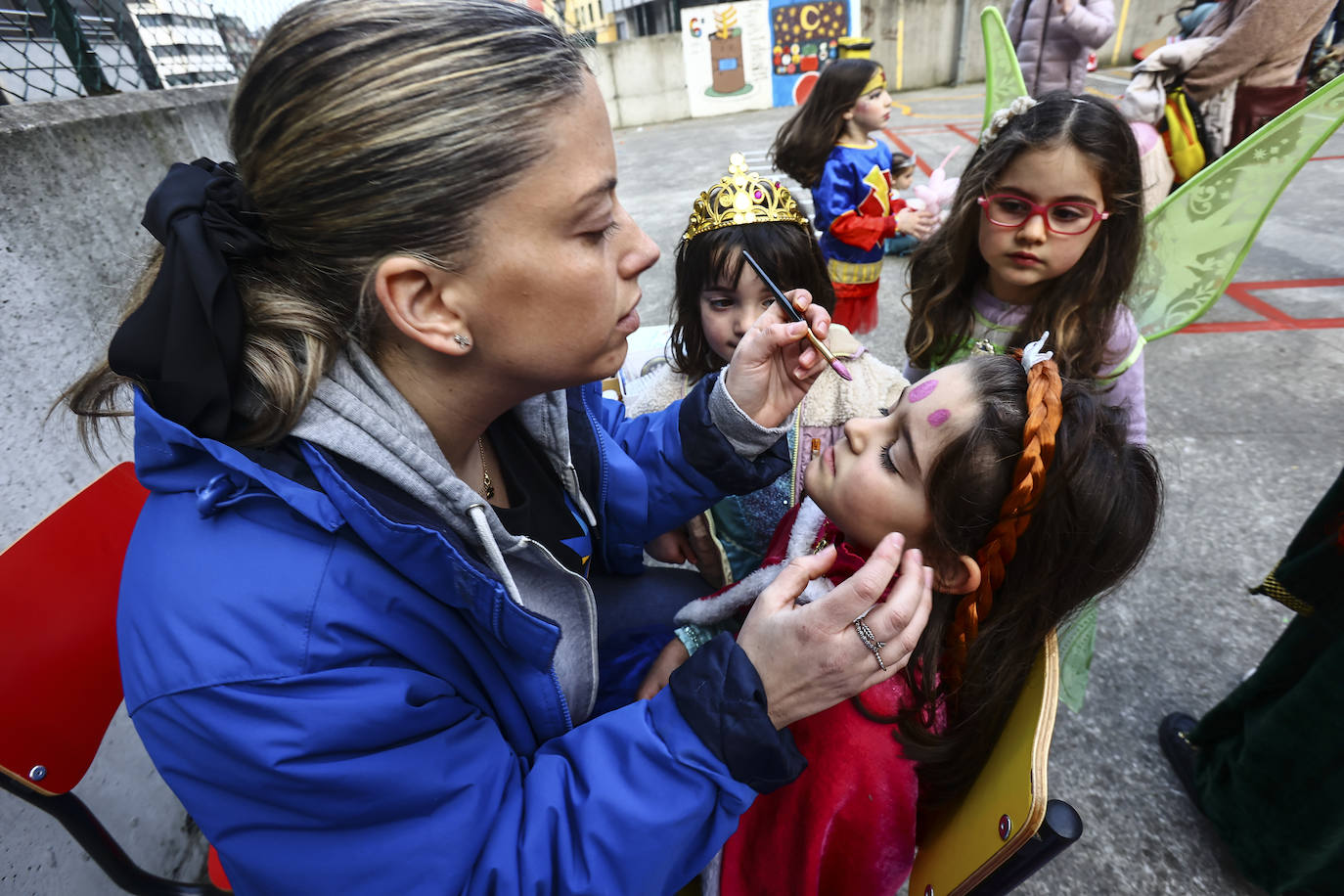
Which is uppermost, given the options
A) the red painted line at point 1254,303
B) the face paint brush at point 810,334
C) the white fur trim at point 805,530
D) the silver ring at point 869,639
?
the face paint brush at point 810,334

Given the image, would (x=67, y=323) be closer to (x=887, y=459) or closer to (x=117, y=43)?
(x=117, y=43)

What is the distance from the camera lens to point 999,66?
8.56 feet

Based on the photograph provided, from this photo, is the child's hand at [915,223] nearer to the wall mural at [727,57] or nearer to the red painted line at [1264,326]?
the red painted line at [1264,326]

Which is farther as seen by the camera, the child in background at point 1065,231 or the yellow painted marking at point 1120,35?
the yellow painted marking at point 1120,35

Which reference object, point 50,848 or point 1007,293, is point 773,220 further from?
point 50,848

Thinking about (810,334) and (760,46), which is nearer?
(810,334)

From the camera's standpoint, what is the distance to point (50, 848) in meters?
1.39

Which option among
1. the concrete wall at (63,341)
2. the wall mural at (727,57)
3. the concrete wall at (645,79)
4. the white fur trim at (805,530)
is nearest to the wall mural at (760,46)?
the wall mural at (727,57)

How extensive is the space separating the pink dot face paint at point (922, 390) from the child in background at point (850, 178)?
2.48 meters

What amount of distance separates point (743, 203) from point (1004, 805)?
6.09ft

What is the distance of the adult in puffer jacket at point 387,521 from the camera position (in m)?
0.85

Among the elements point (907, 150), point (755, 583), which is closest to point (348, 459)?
point (755, 583)

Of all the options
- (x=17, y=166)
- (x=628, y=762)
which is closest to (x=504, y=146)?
(x=628, y=762)

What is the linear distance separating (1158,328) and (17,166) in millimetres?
3503
